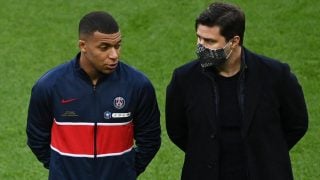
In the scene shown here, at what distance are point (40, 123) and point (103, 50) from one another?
59 centimetres

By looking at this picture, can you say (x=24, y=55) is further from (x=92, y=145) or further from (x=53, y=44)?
(x=92, y=145)

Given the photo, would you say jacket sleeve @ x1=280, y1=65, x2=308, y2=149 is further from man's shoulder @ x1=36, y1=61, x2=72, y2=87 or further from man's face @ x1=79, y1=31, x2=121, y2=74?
man's shoulder @ x1=36, y1=61, x2=72, y2=87

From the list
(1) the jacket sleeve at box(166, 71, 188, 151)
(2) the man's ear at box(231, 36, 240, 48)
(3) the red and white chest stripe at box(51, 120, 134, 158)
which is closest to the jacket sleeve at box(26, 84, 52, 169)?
(3) the red and white chest stripe at box(51, 120, 134, 158)

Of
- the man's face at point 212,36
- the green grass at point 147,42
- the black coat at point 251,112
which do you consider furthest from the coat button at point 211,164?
the green grass at point 147,42

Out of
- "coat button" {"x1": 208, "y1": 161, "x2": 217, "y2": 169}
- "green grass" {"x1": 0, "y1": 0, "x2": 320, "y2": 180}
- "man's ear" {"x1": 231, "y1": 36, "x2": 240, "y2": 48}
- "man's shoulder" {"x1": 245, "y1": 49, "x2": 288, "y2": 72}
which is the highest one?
"man's ear" {"x1": 231, "y1": 36, "x2": 240, "y2": 48}

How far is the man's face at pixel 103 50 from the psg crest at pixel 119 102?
171mm

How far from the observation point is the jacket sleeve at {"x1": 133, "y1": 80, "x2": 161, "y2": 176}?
3.95 m

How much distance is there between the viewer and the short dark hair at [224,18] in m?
3.68

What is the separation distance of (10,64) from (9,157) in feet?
7.05

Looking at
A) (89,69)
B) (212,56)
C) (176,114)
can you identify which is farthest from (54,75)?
(212,56)

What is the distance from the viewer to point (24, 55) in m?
8.80

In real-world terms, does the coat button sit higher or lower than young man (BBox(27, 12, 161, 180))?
lower

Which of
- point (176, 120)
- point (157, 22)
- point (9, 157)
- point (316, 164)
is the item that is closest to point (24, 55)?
point (157, 22)

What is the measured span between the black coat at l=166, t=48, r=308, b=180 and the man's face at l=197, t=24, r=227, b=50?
0.16m
